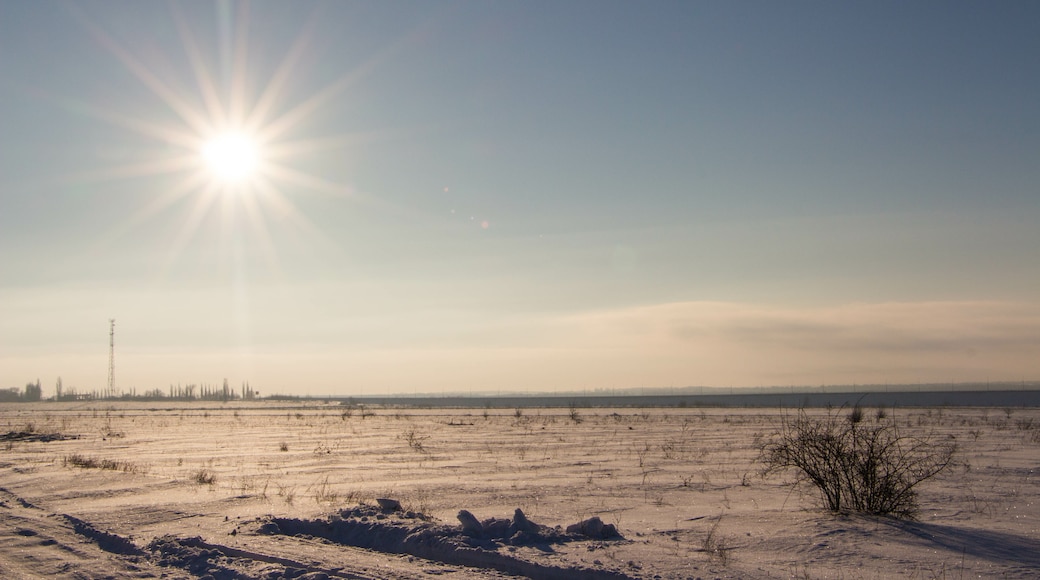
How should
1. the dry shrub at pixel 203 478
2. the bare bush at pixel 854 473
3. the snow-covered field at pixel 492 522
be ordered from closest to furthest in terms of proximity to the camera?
the snow-covered field at pixel 492 522
the bare bush at pixel 854 473
the dry shrub at pixel 203 478

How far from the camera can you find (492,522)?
9.11 meters

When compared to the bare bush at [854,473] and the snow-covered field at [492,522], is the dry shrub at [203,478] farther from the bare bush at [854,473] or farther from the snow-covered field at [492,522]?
the bare bush at [854,473]

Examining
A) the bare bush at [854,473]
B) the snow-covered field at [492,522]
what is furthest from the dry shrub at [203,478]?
the bare bush at [854,473]

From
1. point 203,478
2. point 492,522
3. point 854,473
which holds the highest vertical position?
point 854,473

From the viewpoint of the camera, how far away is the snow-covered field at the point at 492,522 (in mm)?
7738

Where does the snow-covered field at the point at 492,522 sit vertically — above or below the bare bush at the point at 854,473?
below

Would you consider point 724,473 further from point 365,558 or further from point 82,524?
point 82,524

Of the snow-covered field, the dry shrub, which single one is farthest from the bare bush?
the dry shrub

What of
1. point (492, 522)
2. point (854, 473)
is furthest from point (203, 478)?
point (854, 473)

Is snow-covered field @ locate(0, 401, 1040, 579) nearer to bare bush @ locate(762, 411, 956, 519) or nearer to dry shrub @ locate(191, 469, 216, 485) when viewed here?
dry shrub @ locate(191, 469, 216, 485)

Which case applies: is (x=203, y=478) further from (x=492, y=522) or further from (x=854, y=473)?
(x=854, y=473)

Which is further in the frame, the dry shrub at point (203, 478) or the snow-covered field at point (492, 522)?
the dry shrub at point (203, 478)

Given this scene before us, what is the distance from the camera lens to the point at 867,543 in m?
8.31

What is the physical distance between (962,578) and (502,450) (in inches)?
680
